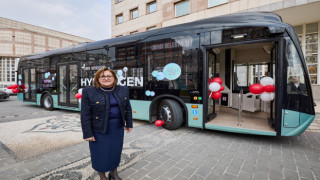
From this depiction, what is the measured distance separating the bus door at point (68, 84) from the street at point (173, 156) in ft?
9.19

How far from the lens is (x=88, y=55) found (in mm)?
6844

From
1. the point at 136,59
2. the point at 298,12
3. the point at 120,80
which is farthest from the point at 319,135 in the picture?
the point at 298,12

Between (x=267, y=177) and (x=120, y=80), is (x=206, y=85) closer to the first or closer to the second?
(x=267, y=177)

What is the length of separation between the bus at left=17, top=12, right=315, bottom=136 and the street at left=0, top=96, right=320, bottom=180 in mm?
406

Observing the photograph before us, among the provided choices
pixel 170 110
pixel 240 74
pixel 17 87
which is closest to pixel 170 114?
pixel 170 110

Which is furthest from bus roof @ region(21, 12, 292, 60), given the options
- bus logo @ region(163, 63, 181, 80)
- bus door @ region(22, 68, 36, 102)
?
bus door @ region(22, 68, 36, 102)

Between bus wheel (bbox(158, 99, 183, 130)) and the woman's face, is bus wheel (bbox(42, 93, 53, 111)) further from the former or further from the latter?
the woman's face

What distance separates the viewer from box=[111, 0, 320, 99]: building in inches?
446

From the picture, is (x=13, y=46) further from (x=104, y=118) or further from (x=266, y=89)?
(x=266, y=89)

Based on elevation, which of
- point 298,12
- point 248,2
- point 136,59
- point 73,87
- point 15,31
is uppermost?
point 15,31

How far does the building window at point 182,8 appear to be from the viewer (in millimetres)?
16703

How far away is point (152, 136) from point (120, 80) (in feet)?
8.01

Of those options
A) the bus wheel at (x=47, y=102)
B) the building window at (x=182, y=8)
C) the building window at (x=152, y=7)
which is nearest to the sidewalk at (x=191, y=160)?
the bus wheel at (x=47, y=102)

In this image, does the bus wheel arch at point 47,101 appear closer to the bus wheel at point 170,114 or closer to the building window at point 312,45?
the bus wheel at point 170,114
